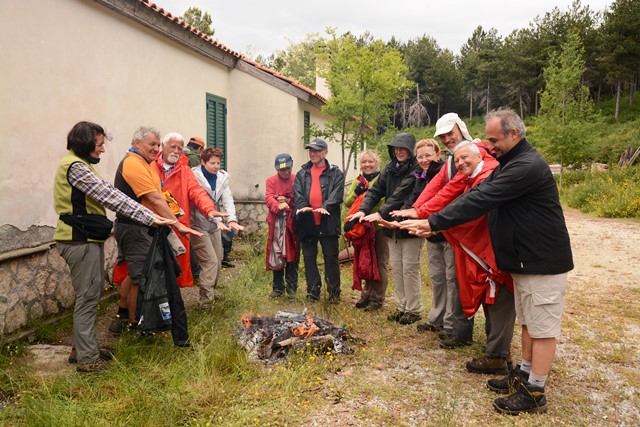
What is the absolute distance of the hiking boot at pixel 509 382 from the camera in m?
3.48

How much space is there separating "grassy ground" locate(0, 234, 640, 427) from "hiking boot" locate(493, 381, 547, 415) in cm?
7

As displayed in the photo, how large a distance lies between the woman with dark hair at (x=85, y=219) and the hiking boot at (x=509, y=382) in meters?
3.00

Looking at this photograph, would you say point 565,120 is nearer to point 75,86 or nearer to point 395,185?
point 395,185

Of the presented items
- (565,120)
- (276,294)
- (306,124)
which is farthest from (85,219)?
(565,120)

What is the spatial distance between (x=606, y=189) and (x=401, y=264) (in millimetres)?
15172

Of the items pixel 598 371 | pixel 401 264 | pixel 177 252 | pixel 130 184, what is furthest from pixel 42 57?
pixel 598 371

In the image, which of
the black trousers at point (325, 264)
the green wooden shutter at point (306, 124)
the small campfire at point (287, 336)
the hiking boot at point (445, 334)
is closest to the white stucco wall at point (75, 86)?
the green wooden shutter at point (306, 124)

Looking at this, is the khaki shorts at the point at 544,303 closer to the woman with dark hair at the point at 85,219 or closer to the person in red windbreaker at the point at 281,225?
Answer: the woman with dark hair at the point at 85,219

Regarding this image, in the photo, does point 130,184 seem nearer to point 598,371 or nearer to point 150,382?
point 150,382

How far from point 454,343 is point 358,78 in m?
8.05

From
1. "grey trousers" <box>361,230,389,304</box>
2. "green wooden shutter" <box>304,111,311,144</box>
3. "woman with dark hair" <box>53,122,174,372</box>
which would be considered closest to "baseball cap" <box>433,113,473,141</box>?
"grey trousers" <box>361,230,389,304</box>

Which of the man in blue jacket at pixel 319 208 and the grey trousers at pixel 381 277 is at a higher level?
the man in blue jacket at pixel 319 208

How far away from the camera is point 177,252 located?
4.28 m

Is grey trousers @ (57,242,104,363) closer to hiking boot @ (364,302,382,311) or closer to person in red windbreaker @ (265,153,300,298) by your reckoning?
person in red windbreaker @ (265,153,300,298)
